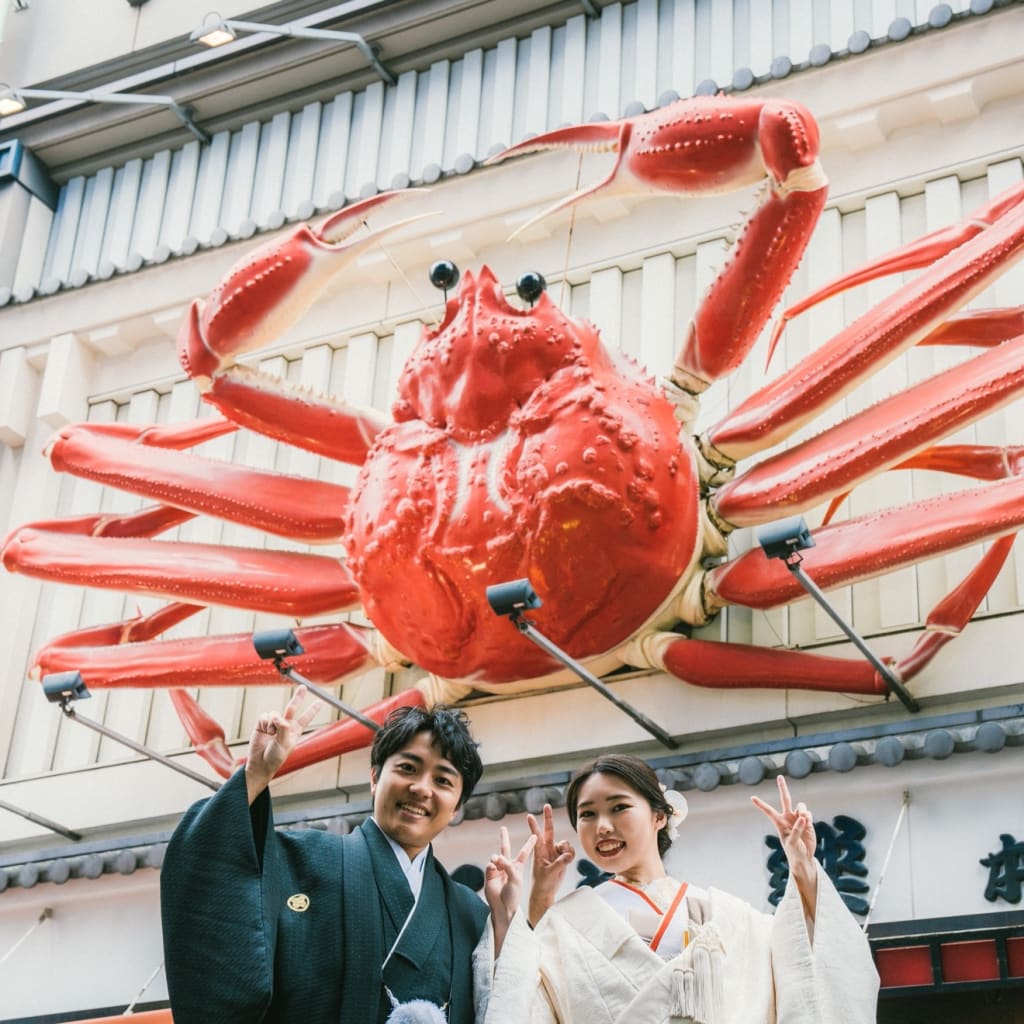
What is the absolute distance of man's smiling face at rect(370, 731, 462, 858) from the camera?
3205 millimetres

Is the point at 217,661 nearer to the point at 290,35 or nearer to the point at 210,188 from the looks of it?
the point at 210,188

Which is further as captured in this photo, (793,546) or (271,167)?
(271,167)

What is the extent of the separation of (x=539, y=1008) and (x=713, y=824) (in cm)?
243

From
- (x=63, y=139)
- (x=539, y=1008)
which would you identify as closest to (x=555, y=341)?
(x=539, y=1008)

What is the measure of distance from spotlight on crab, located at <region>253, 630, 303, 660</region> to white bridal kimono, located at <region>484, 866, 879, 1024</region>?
2394mm

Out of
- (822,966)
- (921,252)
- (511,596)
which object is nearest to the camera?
(822,966)

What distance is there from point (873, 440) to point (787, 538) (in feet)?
2.42

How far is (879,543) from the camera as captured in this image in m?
5.31

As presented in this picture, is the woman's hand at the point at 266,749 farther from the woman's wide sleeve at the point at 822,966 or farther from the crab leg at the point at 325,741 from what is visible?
the crab leg at the point at 325,741

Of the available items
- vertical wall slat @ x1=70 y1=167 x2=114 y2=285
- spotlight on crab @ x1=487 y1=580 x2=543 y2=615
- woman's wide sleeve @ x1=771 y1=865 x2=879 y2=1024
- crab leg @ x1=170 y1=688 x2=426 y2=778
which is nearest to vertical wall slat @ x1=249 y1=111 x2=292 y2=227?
vertical wall slat @ x1=70 y1=167 x2=114 y2=285

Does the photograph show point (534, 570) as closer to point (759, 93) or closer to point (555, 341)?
point (555, 341)

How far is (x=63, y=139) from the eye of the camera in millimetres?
9227

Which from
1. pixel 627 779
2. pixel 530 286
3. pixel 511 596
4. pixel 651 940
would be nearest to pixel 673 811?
pixel 627 779

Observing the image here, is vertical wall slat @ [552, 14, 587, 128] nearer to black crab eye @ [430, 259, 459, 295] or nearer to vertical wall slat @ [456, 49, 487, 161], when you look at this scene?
vertical wall slat @ [456, 49, 487, 161]
